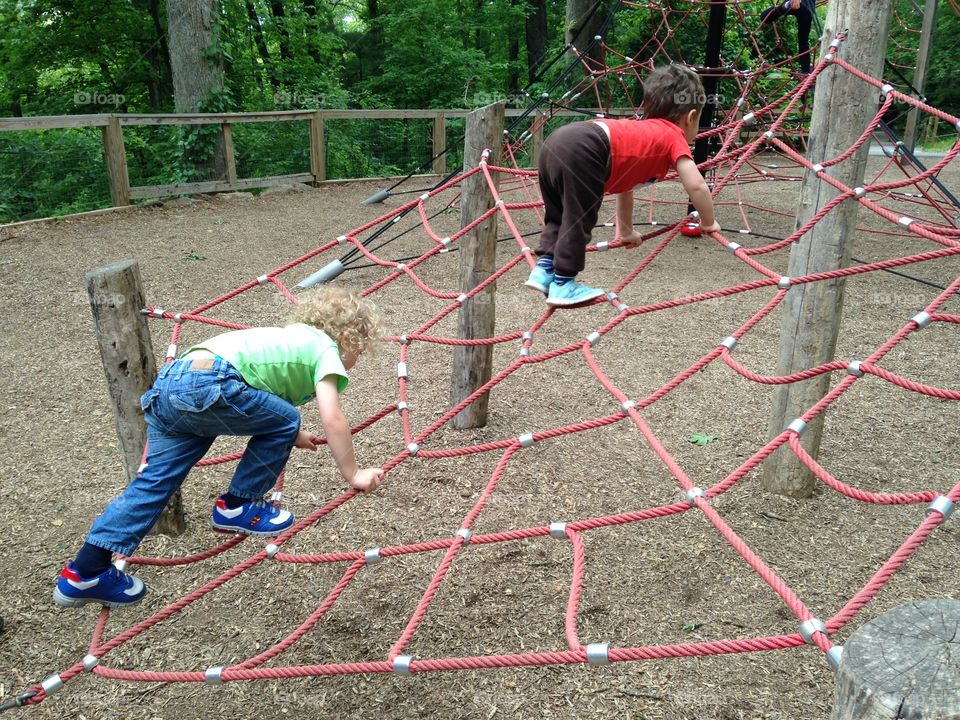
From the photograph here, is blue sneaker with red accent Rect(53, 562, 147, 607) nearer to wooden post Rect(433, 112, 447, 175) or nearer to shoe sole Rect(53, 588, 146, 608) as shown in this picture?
shoe sole Rect(53, 588, 146, 608)

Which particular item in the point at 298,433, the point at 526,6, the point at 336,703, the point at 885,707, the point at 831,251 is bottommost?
the point at 336,703

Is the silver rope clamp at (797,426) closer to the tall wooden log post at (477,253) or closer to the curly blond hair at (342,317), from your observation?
the curly blond hair at (342,317)

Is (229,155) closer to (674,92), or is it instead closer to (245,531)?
(674,92)

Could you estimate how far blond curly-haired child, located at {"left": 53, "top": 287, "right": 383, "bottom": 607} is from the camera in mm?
1800

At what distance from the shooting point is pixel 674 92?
249 centimetres

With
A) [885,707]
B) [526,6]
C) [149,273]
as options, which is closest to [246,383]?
[885,707]

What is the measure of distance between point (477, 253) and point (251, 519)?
5.30ft

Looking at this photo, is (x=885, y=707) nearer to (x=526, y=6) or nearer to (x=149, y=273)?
(x=149, y=273)

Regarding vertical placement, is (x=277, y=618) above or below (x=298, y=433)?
below

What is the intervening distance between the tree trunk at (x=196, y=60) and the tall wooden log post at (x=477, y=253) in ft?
19.6

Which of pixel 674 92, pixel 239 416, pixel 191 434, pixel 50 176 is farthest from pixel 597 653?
pixel 50 176

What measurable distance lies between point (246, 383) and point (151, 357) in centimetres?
71

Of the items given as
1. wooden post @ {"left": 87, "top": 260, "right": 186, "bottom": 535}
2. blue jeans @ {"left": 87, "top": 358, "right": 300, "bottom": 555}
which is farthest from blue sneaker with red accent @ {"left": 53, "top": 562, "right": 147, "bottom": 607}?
wooden post @ {"left": 87, "top": 260, "right": 186, "bottom": 535}

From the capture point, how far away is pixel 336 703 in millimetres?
2102
